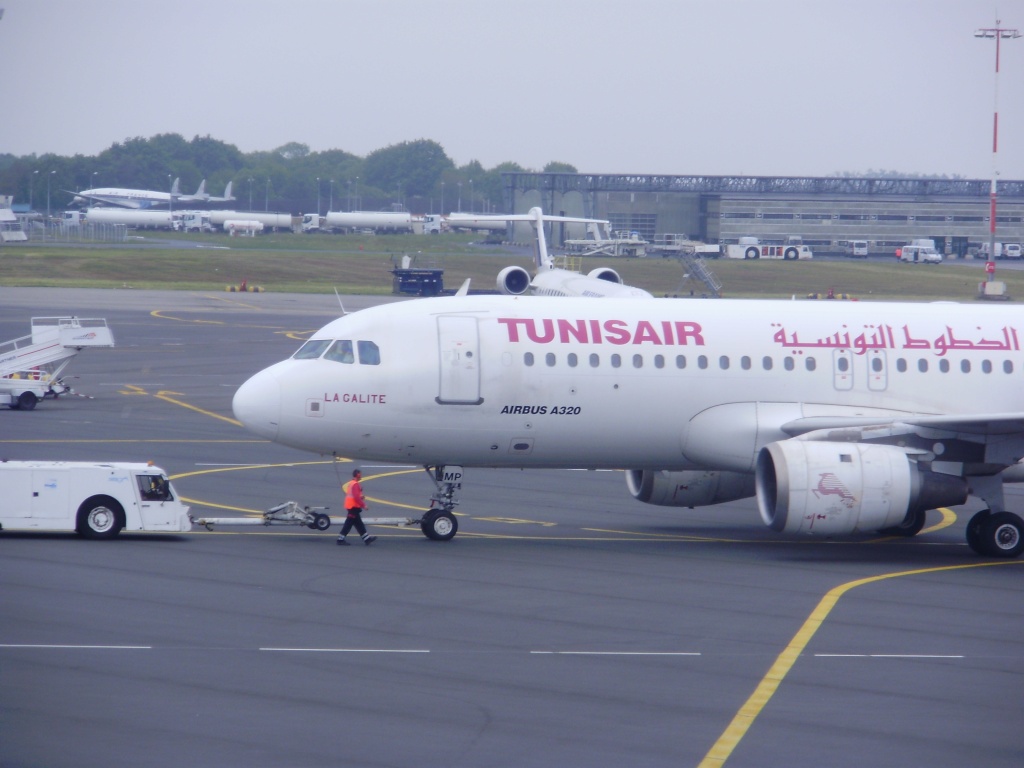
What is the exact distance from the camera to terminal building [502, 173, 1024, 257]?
428 ft

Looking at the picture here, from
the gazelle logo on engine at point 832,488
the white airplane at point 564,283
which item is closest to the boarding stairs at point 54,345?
the white airplane at point 564,283

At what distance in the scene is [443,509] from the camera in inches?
939

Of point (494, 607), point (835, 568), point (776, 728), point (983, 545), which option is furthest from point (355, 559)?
point (983, 545)

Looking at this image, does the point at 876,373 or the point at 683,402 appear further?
the point at 876,373

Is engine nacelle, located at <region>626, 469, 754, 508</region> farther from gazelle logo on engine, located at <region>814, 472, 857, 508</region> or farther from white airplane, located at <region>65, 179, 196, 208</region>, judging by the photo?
white airplane, located at <region>65, 179, 196, 208</region>

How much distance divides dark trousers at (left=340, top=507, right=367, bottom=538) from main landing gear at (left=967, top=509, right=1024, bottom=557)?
11.9 meters

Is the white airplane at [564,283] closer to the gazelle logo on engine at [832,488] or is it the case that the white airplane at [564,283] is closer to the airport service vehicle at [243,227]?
the gazelle logo on engine at [832,488]

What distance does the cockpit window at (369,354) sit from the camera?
23531 millimetres

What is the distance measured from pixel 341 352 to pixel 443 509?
3.60 m

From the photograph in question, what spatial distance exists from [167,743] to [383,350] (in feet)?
40.1

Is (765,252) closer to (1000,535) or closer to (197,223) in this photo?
(197,223)

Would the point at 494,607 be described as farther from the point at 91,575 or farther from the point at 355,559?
the point at 91,575

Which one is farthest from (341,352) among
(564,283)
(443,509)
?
(564,283)

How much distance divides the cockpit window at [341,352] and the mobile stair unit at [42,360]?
22.5 meters
